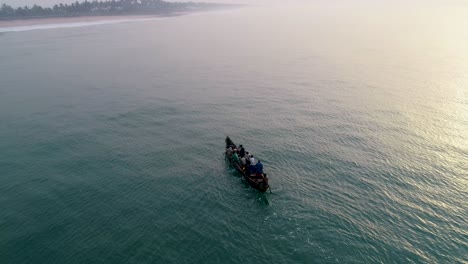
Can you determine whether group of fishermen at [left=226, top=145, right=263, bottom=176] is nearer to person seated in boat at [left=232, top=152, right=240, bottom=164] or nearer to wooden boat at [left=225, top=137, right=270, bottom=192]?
person seated in boat at [left=232, top=152, right=240, bottom=164]

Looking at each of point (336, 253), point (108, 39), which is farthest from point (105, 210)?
point (108, 39)

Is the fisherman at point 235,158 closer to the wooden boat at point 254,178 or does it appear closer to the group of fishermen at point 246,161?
the group of fishermen at point 246,161

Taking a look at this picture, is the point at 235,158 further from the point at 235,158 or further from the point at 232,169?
the point at 232,169

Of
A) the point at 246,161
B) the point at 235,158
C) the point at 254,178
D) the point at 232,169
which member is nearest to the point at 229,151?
the point at 235,158

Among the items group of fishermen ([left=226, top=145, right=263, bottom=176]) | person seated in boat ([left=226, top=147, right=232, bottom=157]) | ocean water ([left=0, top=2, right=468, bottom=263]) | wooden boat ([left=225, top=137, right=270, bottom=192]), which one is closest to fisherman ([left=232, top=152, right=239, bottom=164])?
group of fishermen ([left=226, top=145, right=263, bottom=176])

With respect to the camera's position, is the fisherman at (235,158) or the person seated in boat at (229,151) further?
the person seated in boat at (229,151)

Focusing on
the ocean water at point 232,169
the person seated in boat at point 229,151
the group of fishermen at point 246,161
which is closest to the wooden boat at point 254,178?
the group of fishermen at point 246,161
